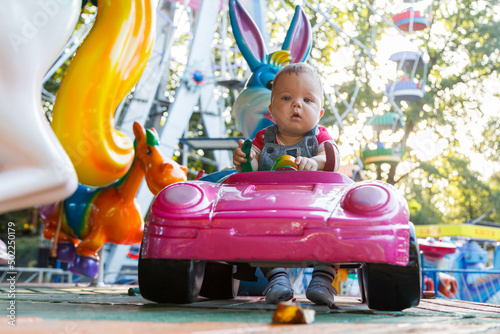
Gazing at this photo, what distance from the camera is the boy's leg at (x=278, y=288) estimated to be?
2.19 m

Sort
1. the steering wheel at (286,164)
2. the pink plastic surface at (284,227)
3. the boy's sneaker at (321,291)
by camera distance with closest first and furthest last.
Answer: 1. the pink plastic surface at (284,227)
2. the boy's sneaker at (321,291)
3. the steering wheel at (286,164)

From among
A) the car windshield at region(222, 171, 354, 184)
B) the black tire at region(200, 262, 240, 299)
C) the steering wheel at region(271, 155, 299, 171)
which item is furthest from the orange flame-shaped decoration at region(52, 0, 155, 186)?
the black tire at region(200, 262, 240, 299)

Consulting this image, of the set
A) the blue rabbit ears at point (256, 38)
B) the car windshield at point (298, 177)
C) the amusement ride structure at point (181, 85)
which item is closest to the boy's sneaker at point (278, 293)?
the car windshield at point (298, 177)

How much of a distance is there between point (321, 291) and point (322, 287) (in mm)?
52

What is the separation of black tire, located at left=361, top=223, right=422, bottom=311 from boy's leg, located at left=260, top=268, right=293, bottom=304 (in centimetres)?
36

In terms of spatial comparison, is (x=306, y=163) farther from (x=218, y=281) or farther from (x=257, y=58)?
(x=257, y=58)

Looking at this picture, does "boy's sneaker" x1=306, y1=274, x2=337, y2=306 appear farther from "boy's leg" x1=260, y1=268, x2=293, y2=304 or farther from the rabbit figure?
the rabbit figure

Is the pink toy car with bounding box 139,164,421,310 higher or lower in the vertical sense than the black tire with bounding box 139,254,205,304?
higher

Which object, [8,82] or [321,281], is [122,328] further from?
[321,281]

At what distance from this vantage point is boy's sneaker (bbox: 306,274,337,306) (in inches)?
85.7

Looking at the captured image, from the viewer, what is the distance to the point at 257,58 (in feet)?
13.4

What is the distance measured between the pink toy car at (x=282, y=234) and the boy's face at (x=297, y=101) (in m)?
0.62

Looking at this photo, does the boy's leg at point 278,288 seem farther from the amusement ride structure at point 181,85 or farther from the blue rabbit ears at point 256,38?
the blue rabbit ears at point 256,38

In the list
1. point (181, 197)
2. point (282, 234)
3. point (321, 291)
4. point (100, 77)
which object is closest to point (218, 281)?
point (321, 291)
